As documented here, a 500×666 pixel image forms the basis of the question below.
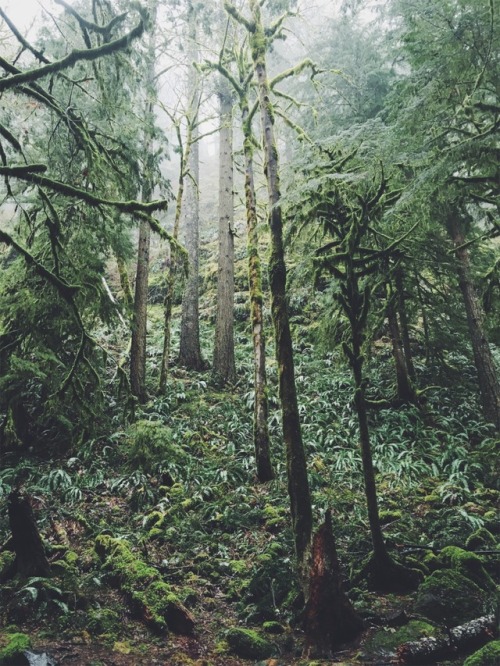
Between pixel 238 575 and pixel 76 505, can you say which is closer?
pixel 238 575

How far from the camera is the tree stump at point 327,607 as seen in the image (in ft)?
13.1

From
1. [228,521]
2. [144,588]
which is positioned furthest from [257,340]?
[144,588]

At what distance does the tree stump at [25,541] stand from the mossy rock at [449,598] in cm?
416

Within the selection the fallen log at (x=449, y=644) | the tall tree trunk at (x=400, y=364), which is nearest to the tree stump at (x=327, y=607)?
the fallen log at (x=449, y=644)

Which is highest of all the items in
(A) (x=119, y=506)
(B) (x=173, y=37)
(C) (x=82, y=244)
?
(B) (x=173, y=37)

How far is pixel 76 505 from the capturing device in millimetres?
7047

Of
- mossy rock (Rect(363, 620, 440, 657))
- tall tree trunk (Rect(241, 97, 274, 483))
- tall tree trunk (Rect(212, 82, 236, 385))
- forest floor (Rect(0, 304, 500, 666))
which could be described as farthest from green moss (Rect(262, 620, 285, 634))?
tall tree trunk (Rect(212, 82, 236, 385))

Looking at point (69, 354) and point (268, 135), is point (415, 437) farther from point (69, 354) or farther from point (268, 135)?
point (69, 354)

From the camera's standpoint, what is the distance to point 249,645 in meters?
4.12

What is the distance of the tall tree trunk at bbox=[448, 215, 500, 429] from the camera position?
9.70m

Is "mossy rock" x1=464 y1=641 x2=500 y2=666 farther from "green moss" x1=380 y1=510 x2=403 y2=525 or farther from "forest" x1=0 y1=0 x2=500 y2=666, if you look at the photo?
"green moss" x1=380 y1=510 x2=403 y2=525

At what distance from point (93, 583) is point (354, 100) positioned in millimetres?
13020

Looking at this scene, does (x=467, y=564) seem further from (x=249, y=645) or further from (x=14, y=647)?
(x=14, y=647)

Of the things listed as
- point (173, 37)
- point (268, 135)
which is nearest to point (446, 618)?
point (268, 135)
